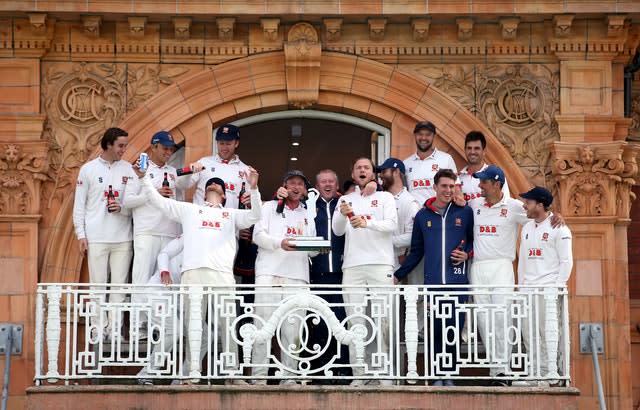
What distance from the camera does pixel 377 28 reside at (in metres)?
19.3

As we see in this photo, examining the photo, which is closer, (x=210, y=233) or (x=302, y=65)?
(x=210, y=233)

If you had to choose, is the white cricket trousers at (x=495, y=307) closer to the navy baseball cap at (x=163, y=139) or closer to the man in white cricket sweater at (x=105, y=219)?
the navy baseball cap at (x=163, y=139)

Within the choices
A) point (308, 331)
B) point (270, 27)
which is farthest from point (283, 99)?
point (308, 331)

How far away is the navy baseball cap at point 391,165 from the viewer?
18.2 m

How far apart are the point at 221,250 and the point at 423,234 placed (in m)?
2.00

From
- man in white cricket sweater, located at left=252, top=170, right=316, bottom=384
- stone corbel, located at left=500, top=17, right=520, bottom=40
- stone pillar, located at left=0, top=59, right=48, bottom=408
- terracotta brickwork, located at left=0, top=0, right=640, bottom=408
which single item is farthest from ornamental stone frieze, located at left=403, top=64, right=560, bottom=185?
stone pillar, located at left=0, top=59, right=48, bottom=408

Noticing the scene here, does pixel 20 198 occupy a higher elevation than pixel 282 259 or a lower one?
higher

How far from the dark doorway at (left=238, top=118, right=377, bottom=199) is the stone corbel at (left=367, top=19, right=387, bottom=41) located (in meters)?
1.09

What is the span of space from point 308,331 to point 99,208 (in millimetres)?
2690

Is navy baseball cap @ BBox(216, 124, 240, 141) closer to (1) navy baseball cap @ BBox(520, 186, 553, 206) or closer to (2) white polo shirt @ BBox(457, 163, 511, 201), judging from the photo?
(2) white polo shirt @ BBox(457, 163, 511, 201)

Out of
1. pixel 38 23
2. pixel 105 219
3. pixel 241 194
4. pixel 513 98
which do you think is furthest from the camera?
pixel 513 98

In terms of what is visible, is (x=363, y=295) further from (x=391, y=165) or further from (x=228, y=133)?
(x=228, y=133)

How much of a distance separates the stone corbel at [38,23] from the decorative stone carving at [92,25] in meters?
0.42

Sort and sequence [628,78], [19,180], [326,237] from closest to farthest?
[326,237], [19,180], [628,78]
